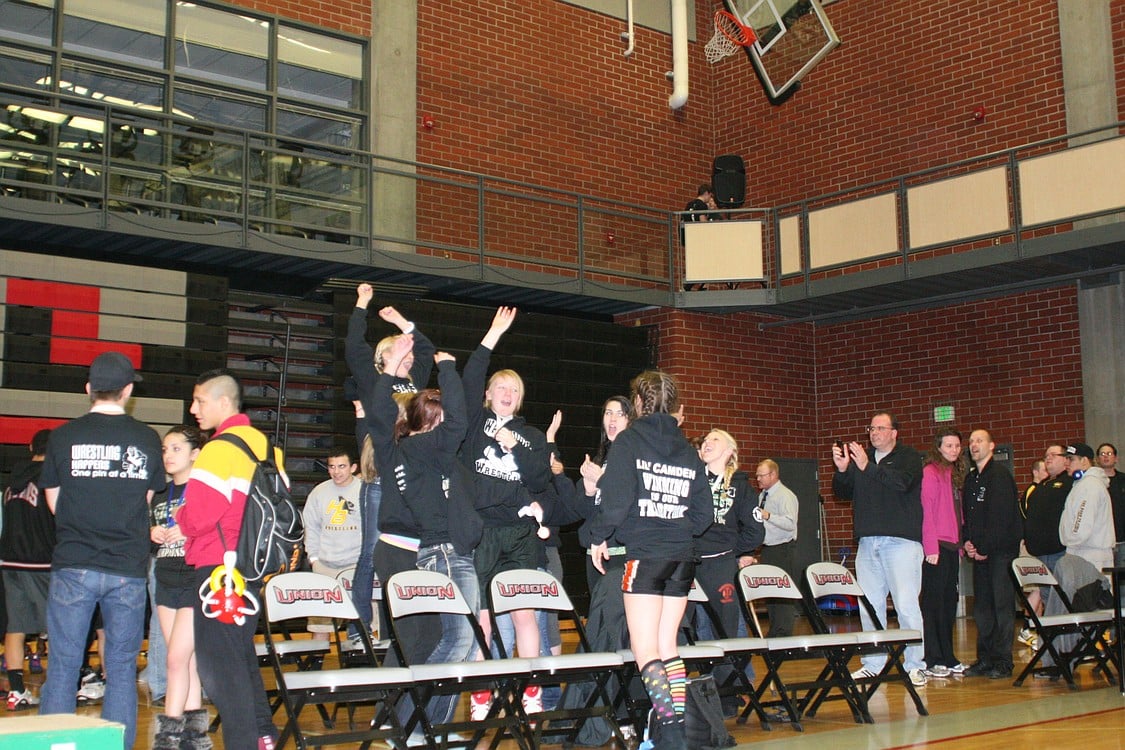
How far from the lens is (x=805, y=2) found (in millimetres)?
13703

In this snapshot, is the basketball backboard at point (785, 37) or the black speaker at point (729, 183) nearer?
the basketball backboard at point (785, 37)

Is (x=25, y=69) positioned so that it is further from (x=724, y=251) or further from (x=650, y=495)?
(x=650, y=495)

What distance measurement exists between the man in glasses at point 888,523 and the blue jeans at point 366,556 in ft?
10.0

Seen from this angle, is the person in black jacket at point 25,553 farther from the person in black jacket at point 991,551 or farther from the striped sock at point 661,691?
the person in black jacket at point 991,551

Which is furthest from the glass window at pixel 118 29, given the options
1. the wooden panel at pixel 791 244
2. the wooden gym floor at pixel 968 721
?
the wooden panel at pixel 791 244

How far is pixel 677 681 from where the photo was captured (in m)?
4.84

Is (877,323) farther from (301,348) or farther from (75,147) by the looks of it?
(75,147)

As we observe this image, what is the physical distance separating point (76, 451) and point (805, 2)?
37.6ft

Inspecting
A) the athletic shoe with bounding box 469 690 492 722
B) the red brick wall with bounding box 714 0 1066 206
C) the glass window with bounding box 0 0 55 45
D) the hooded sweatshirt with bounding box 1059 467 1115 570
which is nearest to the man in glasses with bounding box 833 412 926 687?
the hooded sweatshirt with bounding box 1059 467 1115 570

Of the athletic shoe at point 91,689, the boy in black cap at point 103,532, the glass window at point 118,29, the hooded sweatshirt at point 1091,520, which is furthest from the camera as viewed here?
the glass window at point 118,29

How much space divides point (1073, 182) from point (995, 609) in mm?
4522

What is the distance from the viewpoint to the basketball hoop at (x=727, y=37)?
14141 millimetres

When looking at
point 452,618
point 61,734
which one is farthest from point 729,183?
point 61,734

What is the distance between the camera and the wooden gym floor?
5473 millimetres
